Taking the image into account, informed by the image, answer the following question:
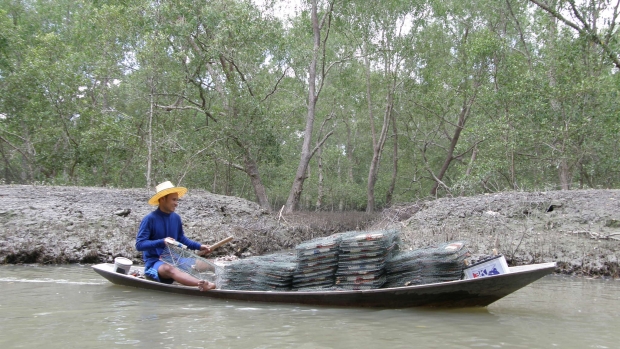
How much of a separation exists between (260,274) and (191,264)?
108 cm

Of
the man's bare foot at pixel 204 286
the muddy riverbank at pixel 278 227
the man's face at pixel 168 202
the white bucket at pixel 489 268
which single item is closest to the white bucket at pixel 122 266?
the man's face at pixel 168 202

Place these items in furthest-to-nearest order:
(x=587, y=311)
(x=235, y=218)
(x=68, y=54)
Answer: (x=68, y=54), (x=235, y=218), (x=587, y=311)

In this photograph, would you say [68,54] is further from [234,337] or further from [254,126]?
[234,337]

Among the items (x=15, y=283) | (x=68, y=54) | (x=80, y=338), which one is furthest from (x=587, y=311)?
(x=68, y=54)

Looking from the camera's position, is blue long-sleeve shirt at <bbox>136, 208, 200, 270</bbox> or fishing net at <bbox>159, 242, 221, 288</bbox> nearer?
blue long-sleeve shirt at <bbox>136, 208, 200, 270</bbox>

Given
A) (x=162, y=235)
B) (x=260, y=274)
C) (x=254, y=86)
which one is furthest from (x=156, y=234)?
(x=254, y=86)

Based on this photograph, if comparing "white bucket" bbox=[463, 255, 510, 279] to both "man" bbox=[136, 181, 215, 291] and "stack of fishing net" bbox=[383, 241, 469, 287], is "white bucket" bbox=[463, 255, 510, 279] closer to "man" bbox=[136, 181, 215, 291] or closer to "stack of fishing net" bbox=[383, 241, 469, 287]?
"stack of fishing net" bbox=[383, 241, 469, 287]

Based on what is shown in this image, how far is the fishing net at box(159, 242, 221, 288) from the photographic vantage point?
20.5ft

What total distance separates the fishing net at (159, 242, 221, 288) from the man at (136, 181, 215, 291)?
9 cm

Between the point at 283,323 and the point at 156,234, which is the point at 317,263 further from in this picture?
the point at 156,234

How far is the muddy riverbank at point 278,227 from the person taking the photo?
9.02 metres

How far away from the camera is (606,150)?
18359 mm

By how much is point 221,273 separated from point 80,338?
2.11 meters

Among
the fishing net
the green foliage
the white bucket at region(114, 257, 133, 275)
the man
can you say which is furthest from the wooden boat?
the green foliage
